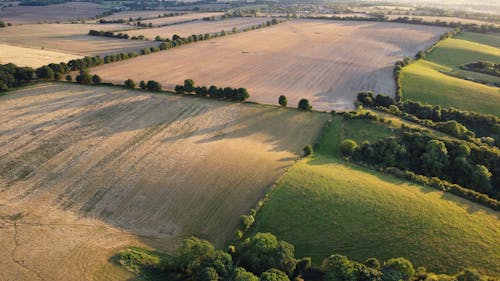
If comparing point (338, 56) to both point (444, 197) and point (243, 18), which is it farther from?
point (243, 18)

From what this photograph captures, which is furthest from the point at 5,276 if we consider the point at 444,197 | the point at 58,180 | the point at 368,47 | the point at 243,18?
the point at 243,18

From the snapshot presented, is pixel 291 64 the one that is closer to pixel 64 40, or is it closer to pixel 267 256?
pixel 267 256

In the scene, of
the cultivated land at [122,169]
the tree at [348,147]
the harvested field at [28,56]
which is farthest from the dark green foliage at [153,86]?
the tree at [348,147]

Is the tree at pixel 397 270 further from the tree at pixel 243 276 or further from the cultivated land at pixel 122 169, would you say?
the cultivated land at pixel 122 169

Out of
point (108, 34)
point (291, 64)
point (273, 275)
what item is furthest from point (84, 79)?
point (108, 34)

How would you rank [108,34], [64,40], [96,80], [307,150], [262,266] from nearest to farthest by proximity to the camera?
[262,266] < [307,150] < [96,80] < [64,40] < [108,34]
